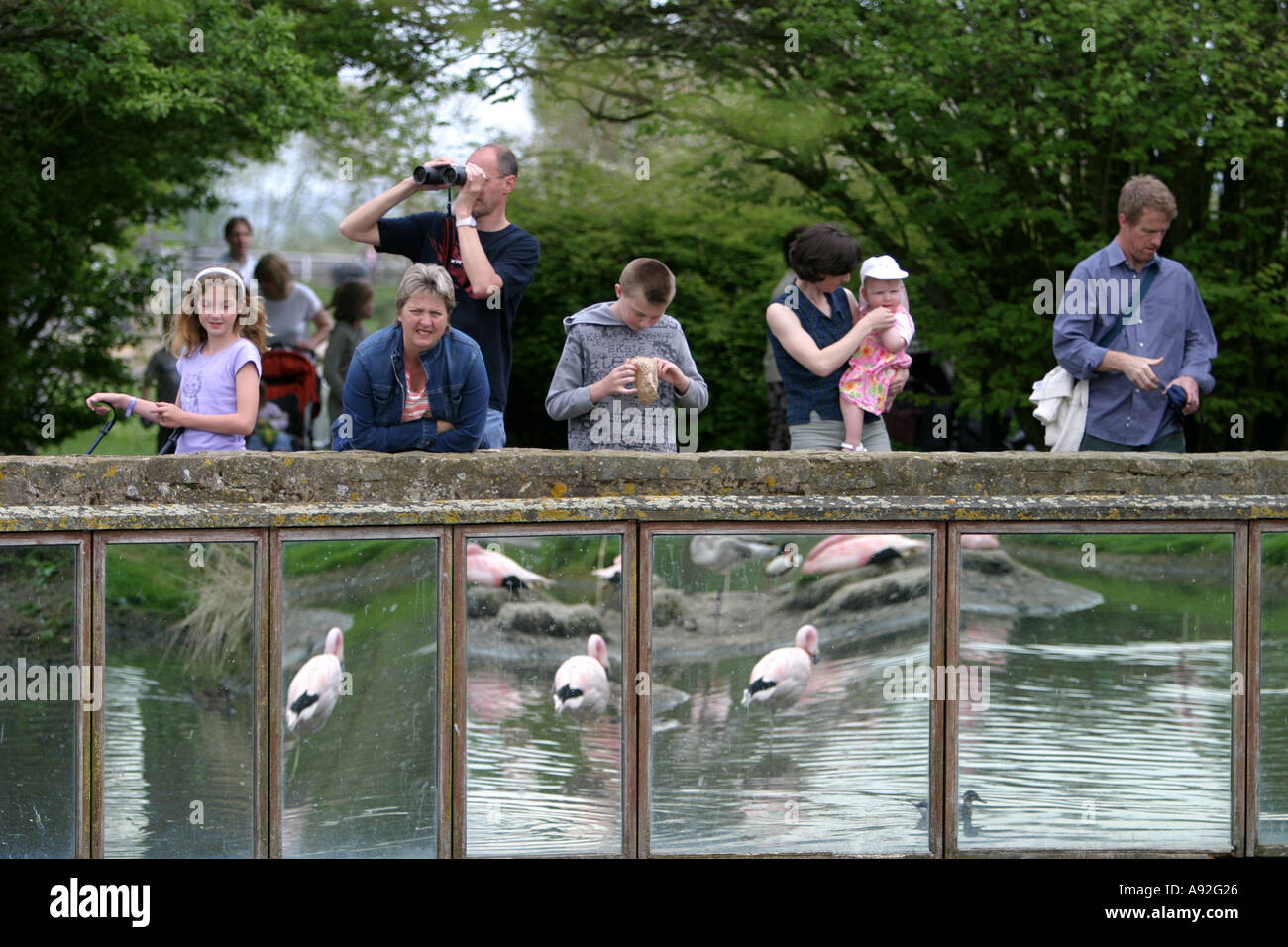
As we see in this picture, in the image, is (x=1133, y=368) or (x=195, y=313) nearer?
A: (x=195, y=313)

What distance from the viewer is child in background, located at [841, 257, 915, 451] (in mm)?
6672

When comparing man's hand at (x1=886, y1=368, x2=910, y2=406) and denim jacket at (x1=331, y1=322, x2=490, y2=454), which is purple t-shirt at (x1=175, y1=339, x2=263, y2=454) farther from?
man's hand at (x1=886, y1=368, x2=910, y2=406)

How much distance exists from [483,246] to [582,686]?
2.11 m

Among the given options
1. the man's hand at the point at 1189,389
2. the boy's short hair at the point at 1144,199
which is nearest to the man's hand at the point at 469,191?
the boy's short hair at the point at 1144,199

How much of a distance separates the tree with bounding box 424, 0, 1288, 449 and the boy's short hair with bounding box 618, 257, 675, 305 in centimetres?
490

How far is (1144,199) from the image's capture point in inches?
264

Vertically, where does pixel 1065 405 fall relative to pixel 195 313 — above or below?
below

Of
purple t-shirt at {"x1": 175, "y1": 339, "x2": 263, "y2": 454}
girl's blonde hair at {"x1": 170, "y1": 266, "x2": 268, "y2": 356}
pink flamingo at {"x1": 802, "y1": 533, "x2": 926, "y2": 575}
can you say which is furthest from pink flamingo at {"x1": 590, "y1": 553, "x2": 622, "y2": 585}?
girl's blonde hair at {"x1": 170, "y1": 266, "x2": 268, "y2": 356}

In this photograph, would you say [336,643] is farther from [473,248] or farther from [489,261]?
[489,261]

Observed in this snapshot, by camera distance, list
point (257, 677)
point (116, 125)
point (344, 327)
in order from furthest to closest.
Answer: point (116, 125), point (344, 327), point (257, 677)

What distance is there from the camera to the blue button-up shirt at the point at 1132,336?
6.81m

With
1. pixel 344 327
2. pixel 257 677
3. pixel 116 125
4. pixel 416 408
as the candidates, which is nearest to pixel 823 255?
pixel 416 408

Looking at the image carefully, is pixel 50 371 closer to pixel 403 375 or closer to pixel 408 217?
pixel 408 217

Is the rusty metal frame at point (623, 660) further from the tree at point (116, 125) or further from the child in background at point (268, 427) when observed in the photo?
the child in background at point (268, 427)
